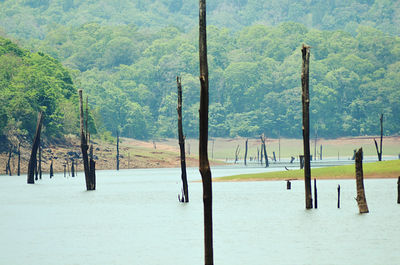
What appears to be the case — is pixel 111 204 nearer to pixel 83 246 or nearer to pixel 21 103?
pixel 83 246

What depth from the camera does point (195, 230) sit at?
43.8 m

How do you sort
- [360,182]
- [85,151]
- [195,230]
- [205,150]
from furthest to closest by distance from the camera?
[85,151], [360,182], [195,230], [205,150]

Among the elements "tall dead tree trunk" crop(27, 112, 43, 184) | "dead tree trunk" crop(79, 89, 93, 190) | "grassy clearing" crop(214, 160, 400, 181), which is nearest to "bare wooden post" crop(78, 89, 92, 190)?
"dead tree trunk" crop(79, 89, 93, 190)

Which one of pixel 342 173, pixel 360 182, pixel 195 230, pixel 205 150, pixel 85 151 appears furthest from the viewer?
pixel 342 173

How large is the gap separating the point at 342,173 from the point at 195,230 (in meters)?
51.0

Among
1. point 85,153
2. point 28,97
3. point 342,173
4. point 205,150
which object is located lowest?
point 342,173

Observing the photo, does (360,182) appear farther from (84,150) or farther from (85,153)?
(84,150)

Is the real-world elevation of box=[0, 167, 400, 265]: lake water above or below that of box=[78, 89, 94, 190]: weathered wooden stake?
below

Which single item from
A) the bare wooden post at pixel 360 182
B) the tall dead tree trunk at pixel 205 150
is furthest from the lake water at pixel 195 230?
the tall dead tree trunk at pixel 205 150

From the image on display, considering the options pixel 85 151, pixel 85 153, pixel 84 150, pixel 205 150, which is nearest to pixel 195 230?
pixel 205 150

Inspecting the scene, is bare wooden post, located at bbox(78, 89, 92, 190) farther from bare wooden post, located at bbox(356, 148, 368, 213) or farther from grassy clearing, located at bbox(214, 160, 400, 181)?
bare wooden post, located at bbox(356, 148, 368, 213)

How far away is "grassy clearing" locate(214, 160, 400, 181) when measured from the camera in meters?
86.1

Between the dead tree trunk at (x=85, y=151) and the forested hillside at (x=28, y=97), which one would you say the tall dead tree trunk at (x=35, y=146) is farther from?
the forested hillside at (x=28, y=97)

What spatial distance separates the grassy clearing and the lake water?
46.4ft
